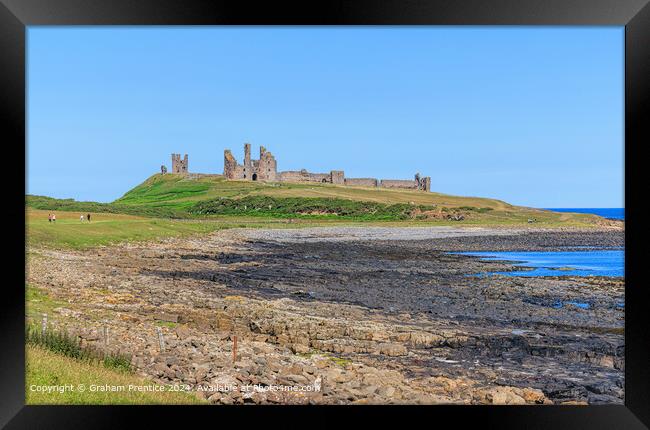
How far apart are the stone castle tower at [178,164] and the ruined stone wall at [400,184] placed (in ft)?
82.9

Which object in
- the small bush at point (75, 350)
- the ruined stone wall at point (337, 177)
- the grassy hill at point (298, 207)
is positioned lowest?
the small bush at point (75, 350)

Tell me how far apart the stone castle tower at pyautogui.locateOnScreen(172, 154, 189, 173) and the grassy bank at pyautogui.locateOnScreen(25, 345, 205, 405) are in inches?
1498

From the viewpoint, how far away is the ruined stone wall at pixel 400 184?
208 feet

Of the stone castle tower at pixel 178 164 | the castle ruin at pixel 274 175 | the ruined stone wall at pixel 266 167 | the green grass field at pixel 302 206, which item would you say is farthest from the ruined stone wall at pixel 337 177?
the stone castle tower at pixel 178 164

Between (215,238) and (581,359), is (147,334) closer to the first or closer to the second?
(581,359)

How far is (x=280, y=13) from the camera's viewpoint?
5191mm

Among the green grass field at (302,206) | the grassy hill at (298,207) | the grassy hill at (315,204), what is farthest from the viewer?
the grassy hill at (315,204)

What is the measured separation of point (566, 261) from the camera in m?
23.0

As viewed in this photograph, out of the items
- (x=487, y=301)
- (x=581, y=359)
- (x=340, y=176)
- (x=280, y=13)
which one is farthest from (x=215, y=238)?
(x=340, y=176)

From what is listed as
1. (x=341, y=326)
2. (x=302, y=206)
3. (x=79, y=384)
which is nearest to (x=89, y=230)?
(x=341, y=326)

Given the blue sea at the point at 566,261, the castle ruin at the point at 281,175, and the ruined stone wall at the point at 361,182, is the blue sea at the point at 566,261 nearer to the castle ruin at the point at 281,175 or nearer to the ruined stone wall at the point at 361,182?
the castle ruin at the point at 281,175

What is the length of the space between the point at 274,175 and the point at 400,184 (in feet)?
48.3
